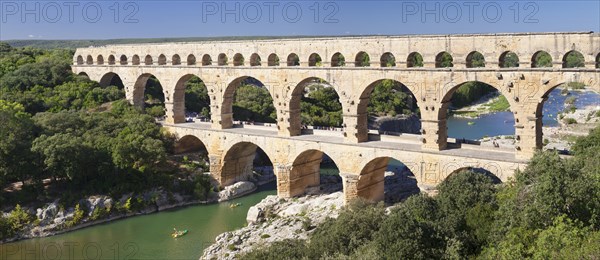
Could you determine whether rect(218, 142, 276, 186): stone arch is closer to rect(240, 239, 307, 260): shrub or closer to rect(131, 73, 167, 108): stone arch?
rect(131, 73, 167, 108): stone arch

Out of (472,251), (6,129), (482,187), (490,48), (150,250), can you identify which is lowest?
(150,250)

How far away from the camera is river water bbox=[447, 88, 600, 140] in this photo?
4228cm

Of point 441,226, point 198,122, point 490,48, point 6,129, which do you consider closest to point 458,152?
point 490,48

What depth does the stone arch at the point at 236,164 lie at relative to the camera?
27.0m

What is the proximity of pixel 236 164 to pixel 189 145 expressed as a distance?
12.7 ft

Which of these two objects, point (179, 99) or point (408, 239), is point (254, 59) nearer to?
point (179, 99)

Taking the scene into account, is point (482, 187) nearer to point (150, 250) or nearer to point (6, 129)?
point (150, 250)

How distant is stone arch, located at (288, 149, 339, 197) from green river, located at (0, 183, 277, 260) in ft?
7.90

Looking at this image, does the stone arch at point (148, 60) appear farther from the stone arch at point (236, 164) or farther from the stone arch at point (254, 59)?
the stone arch at point (254, 59)

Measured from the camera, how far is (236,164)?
90.6 feet

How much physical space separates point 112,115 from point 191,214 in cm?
998

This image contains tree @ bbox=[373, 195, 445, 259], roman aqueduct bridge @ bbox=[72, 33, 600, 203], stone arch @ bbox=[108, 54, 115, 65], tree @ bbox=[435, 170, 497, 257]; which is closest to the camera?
Answer: tree @ bbox=[373, 195, 445, 259]

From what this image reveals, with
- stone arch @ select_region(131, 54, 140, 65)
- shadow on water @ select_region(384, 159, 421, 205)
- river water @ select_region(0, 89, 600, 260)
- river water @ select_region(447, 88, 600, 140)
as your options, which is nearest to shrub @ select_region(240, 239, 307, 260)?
river water @ select_region(0, 89, 600, 260)

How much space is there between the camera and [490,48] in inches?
731
